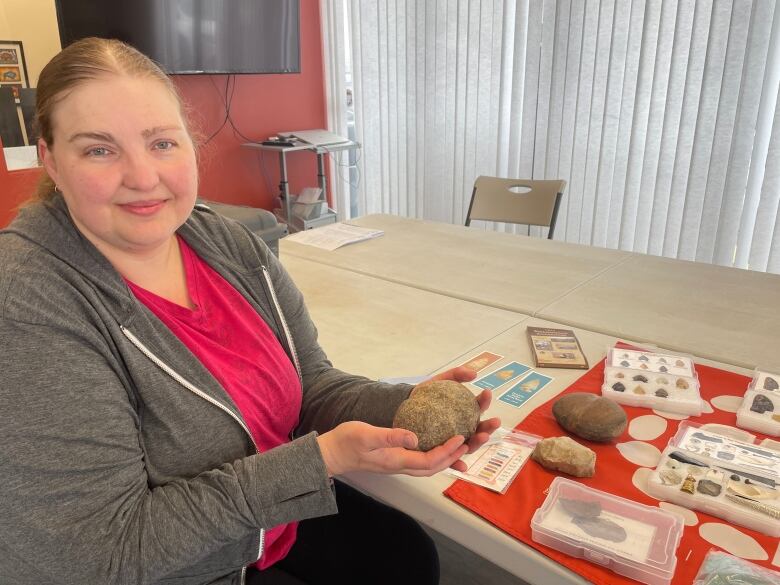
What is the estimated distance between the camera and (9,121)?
9.96 ft

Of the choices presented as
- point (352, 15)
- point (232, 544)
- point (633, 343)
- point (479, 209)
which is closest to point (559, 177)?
point (479, 209)

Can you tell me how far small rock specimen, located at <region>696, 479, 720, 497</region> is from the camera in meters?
0.82

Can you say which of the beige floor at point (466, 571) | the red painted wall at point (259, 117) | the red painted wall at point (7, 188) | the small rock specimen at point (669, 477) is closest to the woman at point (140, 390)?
the small rock specimen at point (669, 477)

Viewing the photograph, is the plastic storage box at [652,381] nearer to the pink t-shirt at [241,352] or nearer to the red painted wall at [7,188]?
the pink t-shirt at [241,352]

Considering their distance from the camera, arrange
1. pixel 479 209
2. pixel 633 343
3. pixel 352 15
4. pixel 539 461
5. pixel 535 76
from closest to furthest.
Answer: pixel 539 461 → pixel 633 343 → pixel 479 209 → pixel 535 76 → pixel 352 15

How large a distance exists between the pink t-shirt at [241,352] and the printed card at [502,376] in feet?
1.22

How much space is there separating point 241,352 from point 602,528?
617mm

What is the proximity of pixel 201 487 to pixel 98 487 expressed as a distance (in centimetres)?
13

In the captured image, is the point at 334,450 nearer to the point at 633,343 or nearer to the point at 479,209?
the point at 633,343

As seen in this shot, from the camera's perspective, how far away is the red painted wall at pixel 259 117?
3.88 metres

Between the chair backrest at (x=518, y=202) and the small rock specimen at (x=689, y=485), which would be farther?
the chair backrest at (x=518, y=202)

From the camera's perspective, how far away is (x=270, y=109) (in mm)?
4211

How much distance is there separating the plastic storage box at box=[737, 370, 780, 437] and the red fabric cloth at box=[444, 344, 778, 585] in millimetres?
19

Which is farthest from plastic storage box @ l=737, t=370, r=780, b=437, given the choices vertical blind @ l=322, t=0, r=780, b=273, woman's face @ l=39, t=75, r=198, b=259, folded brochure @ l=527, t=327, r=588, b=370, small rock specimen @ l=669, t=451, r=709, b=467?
vertical blind @ l=322, t=0, r=780, b=273
